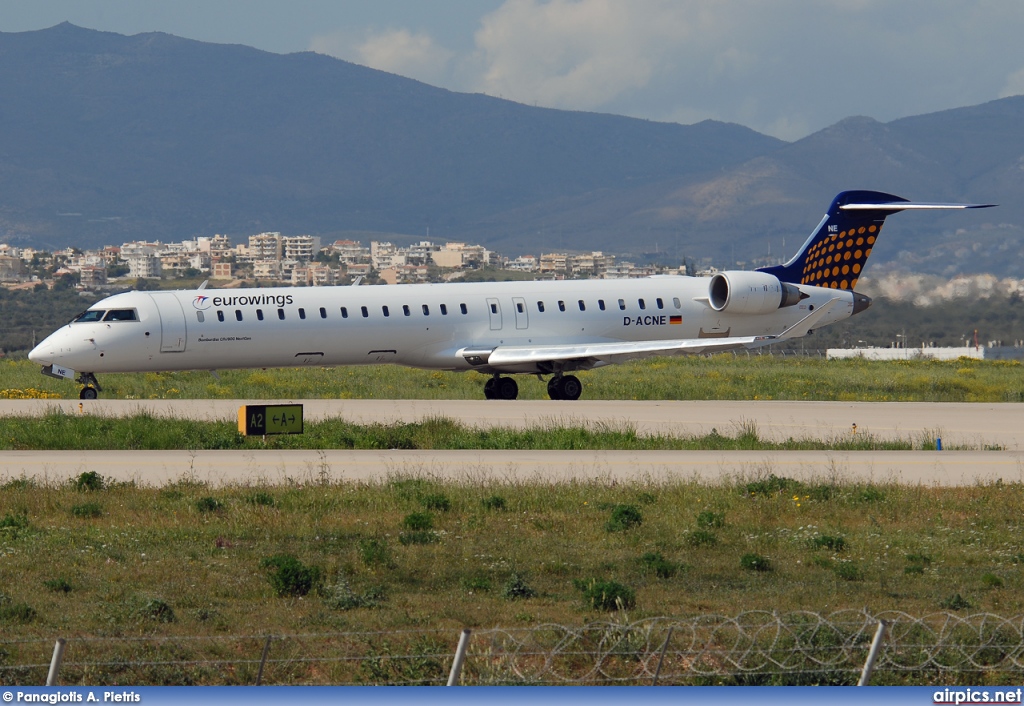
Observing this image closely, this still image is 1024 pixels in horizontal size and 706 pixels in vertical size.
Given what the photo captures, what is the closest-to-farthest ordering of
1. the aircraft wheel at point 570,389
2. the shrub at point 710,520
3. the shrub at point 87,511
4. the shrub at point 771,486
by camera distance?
the shrub at point 710,520
the shrub at point 87,511
the shrub at point 771,486
the aircraft wheel at point 570,389

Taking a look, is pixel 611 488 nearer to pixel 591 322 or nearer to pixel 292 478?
pixel 292 478

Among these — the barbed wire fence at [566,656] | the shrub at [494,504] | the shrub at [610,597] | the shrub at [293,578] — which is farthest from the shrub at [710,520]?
the shrub at [293,578]

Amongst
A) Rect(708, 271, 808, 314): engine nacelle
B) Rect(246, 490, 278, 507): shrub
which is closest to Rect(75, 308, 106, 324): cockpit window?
Rect(708, 271, 808, 314): engine nacelle

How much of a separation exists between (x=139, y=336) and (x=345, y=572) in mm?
21370

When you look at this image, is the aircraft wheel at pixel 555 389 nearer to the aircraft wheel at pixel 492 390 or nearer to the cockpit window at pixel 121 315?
the aircraft wheel at pixel 492 390

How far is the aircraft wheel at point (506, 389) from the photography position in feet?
133

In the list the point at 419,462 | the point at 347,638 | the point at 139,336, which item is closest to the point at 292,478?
the point at 419,462

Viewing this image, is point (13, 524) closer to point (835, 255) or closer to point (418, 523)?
point (418, 523)

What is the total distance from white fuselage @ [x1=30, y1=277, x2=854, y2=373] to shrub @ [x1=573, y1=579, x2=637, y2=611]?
23437mm

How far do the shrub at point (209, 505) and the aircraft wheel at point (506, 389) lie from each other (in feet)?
68.4

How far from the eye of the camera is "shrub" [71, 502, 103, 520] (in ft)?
63.7

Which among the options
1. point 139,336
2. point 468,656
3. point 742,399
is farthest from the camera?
point 742,399

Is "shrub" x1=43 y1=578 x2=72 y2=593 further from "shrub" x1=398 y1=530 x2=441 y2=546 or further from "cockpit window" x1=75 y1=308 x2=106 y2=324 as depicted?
"cockpit window" x1=75 y1=308 x2=106 y2=324

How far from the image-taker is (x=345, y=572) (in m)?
16.4
